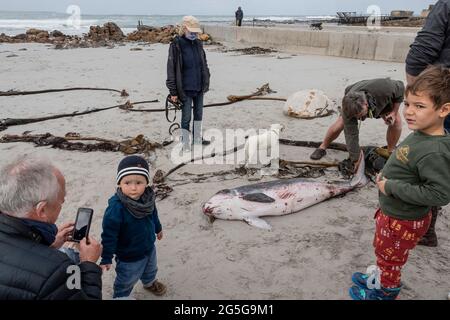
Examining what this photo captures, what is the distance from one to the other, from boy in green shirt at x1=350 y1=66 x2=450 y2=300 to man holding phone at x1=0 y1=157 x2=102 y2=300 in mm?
2024

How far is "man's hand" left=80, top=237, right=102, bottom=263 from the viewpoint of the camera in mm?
2232

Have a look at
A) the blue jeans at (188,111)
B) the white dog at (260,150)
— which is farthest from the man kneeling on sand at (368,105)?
the blue jeans at (188,111)

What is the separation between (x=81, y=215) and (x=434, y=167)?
2.30 meters

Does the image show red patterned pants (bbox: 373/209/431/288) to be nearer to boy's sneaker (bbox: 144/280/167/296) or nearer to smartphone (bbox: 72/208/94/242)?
boy's sneaker (bbox: 144/280/167/296)

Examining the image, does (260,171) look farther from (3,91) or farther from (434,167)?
(3,91)

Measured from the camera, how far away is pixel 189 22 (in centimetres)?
546

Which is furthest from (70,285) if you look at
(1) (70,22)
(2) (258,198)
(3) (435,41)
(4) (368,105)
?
(1) (70,22)

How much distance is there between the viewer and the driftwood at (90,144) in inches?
242

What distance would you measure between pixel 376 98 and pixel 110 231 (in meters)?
3.91

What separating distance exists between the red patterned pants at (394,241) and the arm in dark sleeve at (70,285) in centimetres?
202

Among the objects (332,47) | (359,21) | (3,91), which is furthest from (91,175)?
(359,21)

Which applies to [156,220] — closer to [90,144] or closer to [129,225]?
[129,225]

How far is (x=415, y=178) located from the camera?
7.99 ft

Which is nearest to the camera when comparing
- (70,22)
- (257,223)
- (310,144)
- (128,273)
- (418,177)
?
(418,177)
